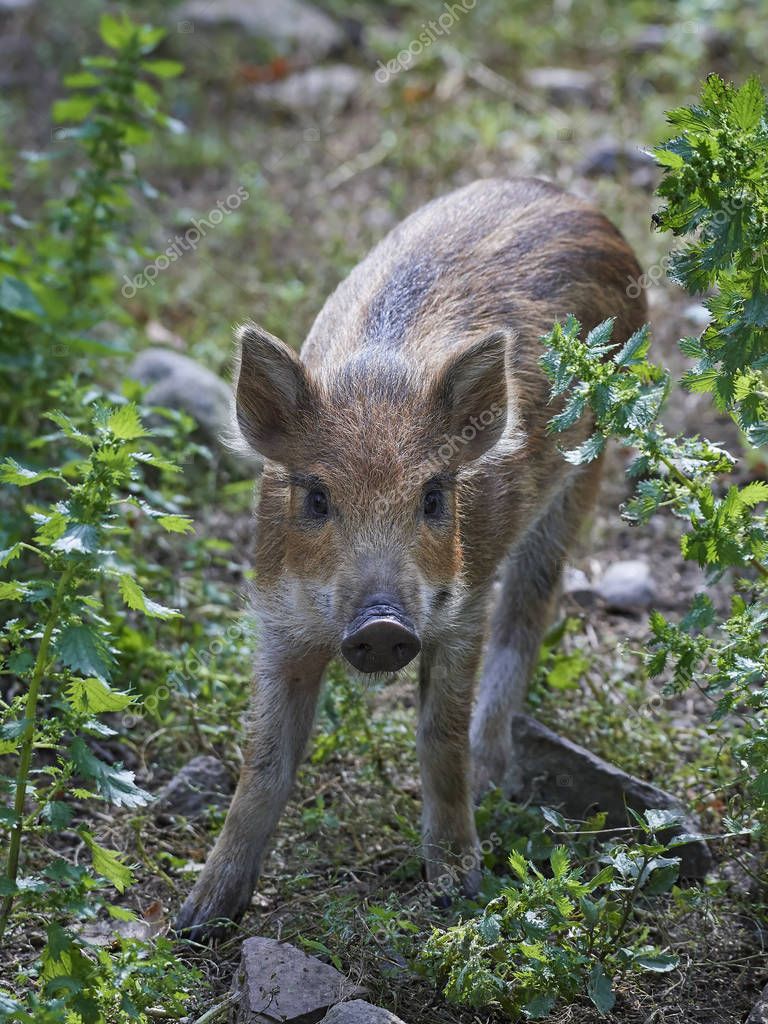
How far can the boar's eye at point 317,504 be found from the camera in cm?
414

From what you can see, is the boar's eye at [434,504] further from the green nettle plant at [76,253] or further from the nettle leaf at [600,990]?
the green nettle plant at [76,253]

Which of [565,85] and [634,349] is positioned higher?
[634,349]

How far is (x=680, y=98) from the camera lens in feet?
30.7

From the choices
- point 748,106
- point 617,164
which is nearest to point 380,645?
point 748,106

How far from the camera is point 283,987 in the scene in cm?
360

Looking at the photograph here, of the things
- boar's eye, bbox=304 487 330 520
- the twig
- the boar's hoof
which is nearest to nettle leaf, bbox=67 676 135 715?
the twig

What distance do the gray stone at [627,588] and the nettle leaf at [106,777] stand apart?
3172 millimetres

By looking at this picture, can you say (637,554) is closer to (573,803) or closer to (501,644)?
(501,644)

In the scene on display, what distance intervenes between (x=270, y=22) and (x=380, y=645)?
7.89 meters

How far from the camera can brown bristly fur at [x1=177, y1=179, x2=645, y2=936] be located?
4.11 meters

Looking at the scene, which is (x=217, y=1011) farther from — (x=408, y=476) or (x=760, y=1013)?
(x=408, y=476)

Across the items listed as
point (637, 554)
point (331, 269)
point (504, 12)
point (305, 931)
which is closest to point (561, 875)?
point (305, 931)

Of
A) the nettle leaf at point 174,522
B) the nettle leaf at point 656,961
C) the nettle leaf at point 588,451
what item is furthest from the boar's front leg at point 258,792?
the nettle leaf at point 656,961

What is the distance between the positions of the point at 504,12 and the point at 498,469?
6539 mm
